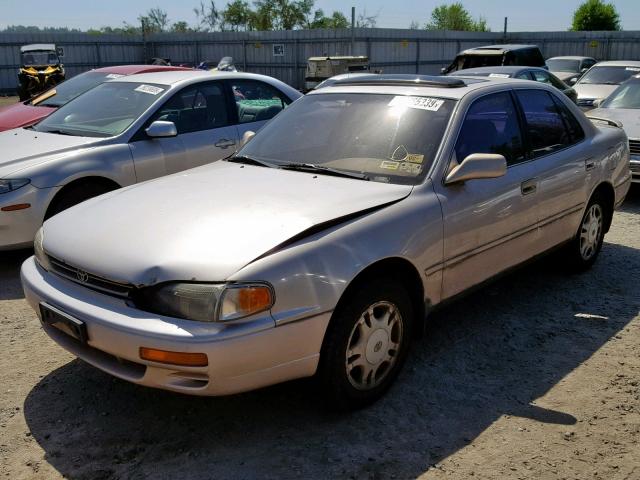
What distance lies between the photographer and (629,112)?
342 inches

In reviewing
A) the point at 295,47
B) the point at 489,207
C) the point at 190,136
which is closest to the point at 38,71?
the point at 295,47

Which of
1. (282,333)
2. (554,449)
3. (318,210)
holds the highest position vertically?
(318,210)

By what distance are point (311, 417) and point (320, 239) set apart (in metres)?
0.92

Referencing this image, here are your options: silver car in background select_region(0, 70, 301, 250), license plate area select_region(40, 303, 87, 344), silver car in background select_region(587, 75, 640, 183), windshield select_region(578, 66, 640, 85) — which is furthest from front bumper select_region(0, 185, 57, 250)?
windshield select_region(578, 66, 640, 85)

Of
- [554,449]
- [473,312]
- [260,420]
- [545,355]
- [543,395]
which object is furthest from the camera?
[473,312]

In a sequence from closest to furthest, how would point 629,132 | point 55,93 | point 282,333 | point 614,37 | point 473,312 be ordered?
point 282,333
point 473,312
point 629,132
point 55,93
point 614,37

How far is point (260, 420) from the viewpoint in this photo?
3248mm

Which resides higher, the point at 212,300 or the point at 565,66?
the point at 565,66

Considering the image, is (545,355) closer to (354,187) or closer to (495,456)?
(495,456)

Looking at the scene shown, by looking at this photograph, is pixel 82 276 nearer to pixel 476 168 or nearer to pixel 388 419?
pixel 388 419

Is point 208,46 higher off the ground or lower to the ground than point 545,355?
higher

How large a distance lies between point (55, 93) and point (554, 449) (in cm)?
824

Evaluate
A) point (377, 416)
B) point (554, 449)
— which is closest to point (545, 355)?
point (554, 449)

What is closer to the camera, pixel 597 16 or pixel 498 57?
pixel 498 57
